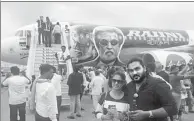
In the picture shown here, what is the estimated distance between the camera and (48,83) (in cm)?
383

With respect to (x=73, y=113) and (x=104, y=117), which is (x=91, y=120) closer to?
(x=73, y=113)

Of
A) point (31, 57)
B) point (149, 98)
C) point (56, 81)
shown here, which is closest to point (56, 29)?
point (31, 57)

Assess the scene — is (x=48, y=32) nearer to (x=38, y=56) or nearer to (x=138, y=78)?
(x=38, y=56)

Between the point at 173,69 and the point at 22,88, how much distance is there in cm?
302

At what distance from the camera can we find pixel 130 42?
14062 millimetres

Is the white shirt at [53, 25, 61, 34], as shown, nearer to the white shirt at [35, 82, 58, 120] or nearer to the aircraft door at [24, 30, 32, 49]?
the aircraft door at [24, 30, 32, 49]

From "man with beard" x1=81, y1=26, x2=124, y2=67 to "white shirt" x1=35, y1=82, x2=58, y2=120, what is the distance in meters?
9.32

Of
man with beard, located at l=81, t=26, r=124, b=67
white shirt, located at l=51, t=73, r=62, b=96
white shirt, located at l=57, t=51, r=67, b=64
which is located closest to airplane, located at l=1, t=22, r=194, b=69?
man with beard, located at l=81, t=26, r=124, b=67

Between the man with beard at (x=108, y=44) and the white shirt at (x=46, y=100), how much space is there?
9317mm

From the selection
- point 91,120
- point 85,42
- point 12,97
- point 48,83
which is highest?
point 85,42

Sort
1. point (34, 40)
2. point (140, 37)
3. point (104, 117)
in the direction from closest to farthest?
1. point (104, 117)
2. point (34, 40)
3. point (140, 37)

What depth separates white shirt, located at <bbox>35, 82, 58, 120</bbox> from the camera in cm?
378

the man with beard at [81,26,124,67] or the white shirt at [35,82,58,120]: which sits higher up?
the man with beard at [81,26,124,67]

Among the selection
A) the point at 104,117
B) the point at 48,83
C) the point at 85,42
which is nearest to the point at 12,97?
the point at 48,83
